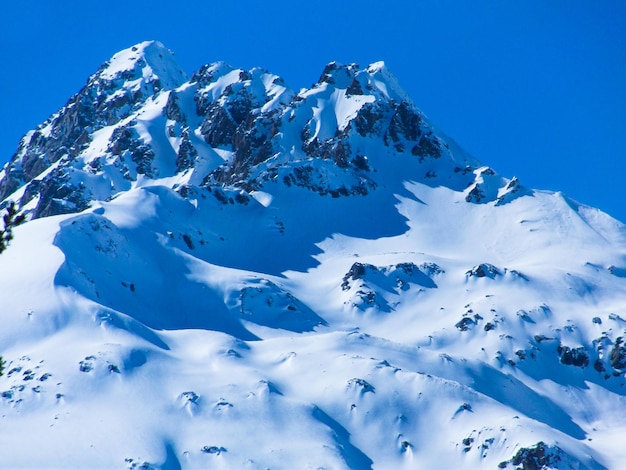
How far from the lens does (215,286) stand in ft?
470

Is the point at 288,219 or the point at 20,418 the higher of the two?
the point at 288,219

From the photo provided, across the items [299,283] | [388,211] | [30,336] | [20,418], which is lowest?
[20,418]

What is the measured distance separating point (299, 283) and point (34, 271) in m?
43.4

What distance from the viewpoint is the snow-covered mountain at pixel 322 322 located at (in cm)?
10250

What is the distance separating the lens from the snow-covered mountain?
10250 centimetres

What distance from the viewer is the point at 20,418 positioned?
3905 inches

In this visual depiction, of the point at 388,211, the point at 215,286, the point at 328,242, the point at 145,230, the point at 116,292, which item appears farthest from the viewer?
the point at 388,211

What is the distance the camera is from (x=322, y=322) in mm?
141000

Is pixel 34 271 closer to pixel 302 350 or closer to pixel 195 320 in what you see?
pixel 195 320

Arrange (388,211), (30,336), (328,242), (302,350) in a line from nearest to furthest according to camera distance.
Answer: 1. (30,336)
2. (302,350)
3. (328,242)
4. (388,211)

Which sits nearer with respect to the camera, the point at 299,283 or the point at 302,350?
the point at 302,350

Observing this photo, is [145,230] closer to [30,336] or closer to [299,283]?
[299,283]

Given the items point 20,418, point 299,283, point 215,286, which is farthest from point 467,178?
point 20,418

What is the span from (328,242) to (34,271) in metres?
58.0
